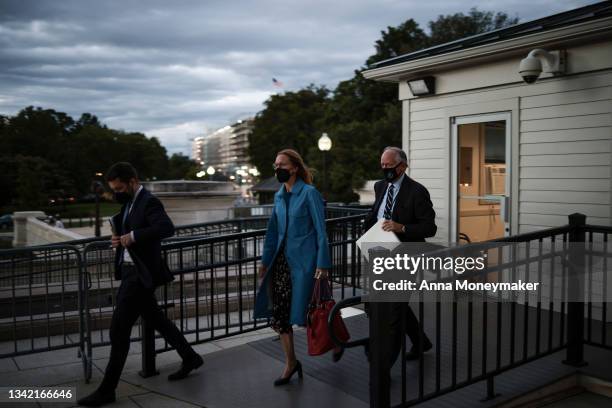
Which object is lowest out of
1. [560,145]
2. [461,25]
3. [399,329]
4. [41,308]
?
[41,308]

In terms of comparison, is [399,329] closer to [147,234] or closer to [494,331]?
[494,331]

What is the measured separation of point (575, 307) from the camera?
→ 4.94 metres

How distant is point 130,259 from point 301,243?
4.58ft

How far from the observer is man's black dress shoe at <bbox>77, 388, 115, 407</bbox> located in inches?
171

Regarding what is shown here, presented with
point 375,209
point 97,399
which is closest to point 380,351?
point 375,209

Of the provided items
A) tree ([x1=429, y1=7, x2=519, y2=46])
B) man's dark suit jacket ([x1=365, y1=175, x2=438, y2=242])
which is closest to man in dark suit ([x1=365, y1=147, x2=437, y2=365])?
man's dark suit jacket ([x1=365, y1=175, x2=438, y2=242])

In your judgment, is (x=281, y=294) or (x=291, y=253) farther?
(x=281, y=294)

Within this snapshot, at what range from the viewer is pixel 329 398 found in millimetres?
4363

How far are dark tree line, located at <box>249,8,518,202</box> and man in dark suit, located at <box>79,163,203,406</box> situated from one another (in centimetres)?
1130

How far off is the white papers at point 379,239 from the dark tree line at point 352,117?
36.6 feet

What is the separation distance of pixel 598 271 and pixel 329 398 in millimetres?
3661

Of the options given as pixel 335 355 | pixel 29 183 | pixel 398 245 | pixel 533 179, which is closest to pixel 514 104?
pixel 533 179

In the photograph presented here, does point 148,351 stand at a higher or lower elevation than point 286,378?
higher

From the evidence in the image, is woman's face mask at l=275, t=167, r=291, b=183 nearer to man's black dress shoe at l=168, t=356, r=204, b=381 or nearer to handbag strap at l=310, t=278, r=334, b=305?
handbag strap at l=310, t=278, r=334, b=305
